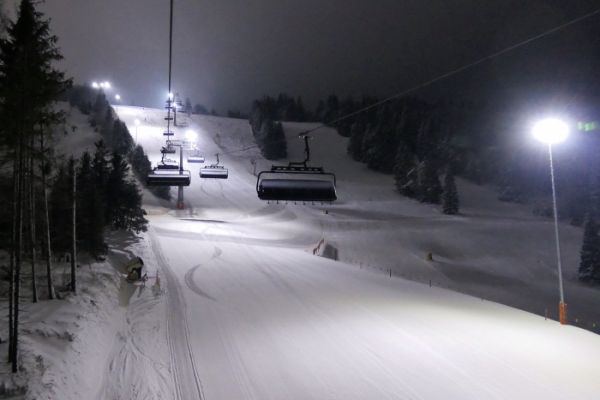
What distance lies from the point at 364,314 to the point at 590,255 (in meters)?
29.5

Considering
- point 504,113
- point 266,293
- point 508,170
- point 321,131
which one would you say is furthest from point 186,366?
point 504,113

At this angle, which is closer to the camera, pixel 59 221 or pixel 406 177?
pixel 59 221

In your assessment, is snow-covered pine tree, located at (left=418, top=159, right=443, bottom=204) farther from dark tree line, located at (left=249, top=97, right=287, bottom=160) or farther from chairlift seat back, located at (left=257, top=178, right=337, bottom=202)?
chairlift seat back, located at (left=257, top=178, right=337, bottom=202)

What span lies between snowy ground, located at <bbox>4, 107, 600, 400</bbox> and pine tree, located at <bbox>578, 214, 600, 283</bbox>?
1692mm

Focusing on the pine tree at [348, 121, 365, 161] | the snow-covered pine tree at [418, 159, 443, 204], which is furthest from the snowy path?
the pine tree at [348, 121, 365, 161]

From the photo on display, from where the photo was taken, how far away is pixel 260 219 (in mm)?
50156

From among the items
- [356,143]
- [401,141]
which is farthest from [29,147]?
[356,143]

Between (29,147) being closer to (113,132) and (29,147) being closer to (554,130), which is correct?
(554,130)

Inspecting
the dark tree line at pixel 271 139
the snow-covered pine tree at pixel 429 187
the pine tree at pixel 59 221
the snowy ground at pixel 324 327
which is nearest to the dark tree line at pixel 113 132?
the pine tree at pixel 59 221

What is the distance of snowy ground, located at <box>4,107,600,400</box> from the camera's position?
30.6 feet

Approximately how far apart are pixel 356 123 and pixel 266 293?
84.7 m

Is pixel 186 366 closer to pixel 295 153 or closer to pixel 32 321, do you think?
pixel 32 321

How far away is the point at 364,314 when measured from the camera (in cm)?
1527

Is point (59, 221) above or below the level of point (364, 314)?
above
